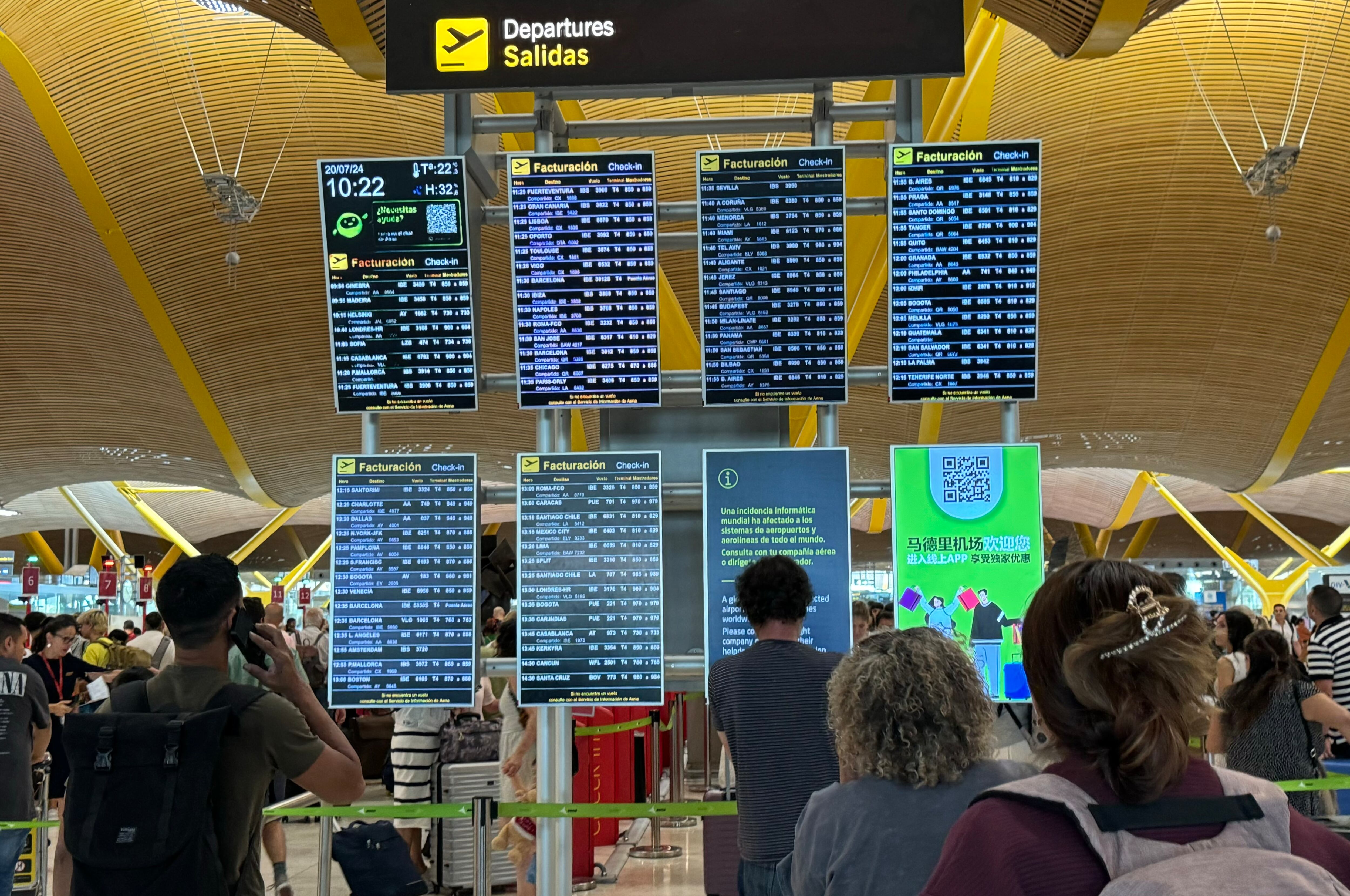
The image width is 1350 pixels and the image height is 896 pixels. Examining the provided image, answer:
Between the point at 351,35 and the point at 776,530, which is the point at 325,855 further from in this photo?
the point at 351,35

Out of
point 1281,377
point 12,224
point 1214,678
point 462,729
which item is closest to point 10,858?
point 462,729

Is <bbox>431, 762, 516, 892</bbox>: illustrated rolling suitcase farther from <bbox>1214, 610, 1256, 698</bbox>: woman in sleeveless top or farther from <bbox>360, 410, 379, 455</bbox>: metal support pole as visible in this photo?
<bbox>1214, 610, 1256, 698</bbox>: woman in sleeveless top

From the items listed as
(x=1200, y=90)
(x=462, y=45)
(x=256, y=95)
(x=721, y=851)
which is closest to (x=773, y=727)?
(x=721, y=851)

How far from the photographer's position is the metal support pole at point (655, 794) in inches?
390

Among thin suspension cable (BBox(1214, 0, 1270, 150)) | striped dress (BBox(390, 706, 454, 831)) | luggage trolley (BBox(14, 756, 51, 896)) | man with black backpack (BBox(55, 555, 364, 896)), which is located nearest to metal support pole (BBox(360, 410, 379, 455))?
striped dress (BBox(390, 706, 454, 831))

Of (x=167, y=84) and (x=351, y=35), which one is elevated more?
(x=167, y=84)

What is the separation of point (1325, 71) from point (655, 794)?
13053 mm

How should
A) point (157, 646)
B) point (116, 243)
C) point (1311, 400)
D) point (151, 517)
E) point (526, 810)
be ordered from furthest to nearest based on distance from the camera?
1. point (151, 517)
2. point (1311, 400)
3. point (116, 243)
4. point (157, 646)
5. point (526, 810)

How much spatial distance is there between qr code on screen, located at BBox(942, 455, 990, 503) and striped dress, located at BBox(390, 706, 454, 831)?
4276 millimetres

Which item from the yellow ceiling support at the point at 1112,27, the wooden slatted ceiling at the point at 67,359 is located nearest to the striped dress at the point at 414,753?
the yellow ceiling support at the point at 1112,27

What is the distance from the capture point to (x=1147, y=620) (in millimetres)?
1555

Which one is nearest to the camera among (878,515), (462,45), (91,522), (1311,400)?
(462,45)

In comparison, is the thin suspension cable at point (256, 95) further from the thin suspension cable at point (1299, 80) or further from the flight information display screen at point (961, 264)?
the thin suspension cable at point (1299, 80)

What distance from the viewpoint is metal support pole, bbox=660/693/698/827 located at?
438 inches
